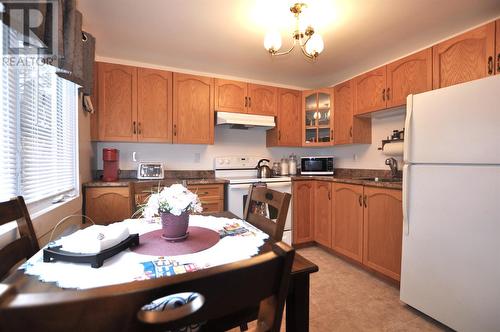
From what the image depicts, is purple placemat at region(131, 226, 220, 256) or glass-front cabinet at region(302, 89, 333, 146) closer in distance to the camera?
purple placemat at region(131, 226, 220, 256)

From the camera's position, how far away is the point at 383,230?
2.21 metres

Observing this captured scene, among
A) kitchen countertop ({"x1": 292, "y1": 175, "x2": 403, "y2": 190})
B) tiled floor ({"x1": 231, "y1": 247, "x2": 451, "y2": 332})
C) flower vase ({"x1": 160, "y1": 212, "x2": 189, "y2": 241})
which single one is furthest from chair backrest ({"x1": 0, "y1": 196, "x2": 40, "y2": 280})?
kitchen countertop ({"x1": 292, "y1": 175, "x2": 403, "y2": 190})

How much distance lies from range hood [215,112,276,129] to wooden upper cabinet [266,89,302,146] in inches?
7.2

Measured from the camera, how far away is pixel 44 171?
1.49m

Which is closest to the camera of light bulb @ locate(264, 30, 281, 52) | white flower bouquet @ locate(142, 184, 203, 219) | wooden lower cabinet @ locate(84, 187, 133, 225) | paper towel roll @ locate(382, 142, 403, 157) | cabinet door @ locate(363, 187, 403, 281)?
white flower bouquet @ locate(142, 184, 203, 219)

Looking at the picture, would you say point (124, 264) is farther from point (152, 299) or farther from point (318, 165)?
point (318, 165)

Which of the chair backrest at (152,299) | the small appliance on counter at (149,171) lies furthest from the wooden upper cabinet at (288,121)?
the chair backrest at (152,299)

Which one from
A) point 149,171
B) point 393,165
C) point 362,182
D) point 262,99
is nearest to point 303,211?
point 362,182

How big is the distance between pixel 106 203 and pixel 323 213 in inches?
93.7

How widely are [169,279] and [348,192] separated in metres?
2.55

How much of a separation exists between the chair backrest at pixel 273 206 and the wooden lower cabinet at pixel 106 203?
1.33 m

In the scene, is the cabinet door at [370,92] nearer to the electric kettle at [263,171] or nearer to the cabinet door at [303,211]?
the cabinet door at [303,211]

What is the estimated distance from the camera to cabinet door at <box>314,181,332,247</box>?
2863 millimetres

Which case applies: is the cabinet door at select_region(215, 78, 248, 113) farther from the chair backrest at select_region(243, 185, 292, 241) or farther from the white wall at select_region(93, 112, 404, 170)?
the chair backrest at select_region(243, 185, 292, 241)
